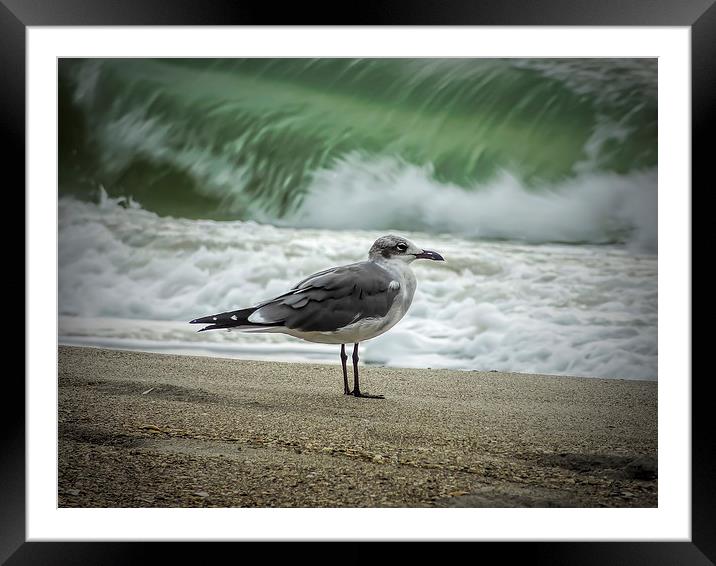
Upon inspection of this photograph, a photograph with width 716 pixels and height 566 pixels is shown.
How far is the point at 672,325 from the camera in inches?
122

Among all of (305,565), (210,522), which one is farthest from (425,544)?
(210,522)

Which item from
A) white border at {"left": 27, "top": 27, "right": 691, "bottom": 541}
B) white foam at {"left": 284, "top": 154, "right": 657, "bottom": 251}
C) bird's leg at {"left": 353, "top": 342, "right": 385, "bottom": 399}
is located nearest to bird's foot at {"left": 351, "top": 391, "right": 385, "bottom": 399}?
bird's leg at {"left": 353, "top": 342, "right": 385, "bottom": 399}

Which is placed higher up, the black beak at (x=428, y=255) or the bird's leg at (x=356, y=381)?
the black beak at (x=428, y=255)

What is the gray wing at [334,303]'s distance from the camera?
295cm

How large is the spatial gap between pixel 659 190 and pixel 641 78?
1.74 feet

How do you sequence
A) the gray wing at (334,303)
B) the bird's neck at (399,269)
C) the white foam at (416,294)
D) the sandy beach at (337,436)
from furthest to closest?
the white foam at (416,294) < the bird's neck at (399,269) < the gray wing at (334,303) < the sandy beach at (337,436)

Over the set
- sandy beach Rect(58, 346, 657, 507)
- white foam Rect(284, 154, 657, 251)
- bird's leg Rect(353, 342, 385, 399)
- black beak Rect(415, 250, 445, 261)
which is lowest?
sandy beach Rect(58, 346, 657, 507)

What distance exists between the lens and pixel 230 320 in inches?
118

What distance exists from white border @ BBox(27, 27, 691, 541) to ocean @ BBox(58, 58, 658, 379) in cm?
8

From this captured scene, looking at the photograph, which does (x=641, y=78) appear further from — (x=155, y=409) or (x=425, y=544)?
(x=155, y=409)

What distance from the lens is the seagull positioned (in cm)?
295

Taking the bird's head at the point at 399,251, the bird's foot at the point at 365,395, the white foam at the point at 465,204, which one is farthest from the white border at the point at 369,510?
the bird's head at the point at 399,251

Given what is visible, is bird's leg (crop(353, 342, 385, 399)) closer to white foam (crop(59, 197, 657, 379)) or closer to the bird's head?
white foam (crop(59, 197, 657, 379))

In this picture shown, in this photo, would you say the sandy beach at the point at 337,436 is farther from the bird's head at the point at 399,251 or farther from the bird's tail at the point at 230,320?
the bird's head at the point at 399,251
